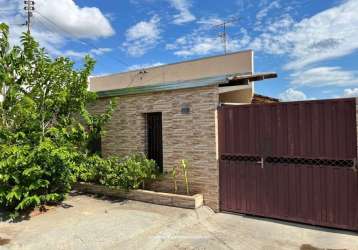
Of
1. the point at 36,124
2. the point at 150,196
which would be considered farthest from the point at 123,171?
the point at 36,124

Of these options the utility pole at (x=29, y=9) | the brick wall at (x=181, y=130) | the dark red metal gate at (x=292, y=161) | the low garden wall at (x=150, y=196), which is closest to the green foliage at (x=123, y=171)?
the low garden wall at (x=150, y=196)

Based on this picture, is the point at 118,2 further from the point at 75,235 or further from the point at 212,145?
the point at 75,235

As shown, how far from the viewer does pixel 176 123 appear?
7828 millimetres

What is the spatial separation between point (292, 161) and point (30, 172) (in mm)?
5755

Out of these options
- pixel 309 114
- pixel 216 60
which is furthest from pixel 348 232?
pixel 216 60

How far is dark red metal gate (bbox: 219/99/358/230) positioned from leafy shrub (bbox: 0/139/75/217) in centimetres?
392

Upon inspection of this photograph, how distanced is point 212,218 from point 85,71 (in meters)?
5.01

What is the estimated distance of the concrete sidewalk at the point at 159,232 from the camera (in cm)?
534

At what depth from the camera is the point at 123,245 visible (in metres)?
5.36

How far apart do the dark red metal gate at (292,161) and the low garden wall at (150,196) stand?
717 millimetres

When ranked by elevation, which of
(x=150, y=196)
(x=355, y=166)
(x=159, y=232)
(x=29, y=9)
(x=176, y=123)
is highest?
(x=29, y=9)

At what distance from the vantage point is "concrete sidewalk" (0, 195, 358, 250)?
534 cm

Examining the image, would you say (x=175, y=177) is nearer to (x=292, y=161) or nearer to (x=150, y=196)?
(x=150, y=196)

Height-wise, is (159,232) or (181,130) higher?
(181,130)
